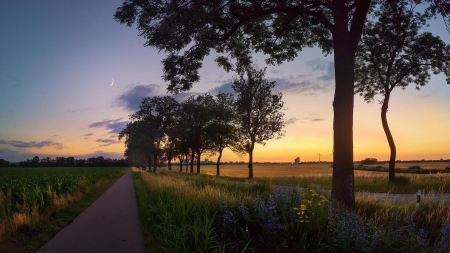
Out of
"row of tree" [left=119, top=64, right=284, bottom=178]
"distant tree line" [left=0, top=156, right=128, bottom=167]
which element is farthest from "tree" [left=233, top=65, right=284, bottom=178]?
"distant tree line" [left=0, top=156, right=128, bottom=167]

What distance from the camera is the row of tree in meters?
42.1

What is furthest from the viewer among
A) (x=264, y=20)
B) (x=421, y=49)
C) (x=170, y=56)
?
(x=421, y=49)

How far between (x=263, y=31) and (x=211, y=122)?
40121 mm

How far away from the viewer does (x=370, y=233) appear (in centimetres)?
629

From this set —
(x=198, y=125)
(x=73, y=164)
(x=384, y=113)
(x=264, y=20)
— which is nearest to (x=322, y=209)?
(x=264, y=20)

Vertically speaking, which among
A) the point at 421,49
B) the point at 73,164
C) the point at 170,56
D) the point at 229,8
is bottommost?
the point at 73,164

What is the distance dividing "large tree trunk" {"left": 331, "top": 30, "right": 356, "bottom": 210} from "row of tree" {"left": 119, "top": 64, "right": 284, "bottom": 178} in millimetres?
6451

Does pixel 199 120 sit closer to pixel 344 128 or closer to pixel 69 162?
pixel 344 128

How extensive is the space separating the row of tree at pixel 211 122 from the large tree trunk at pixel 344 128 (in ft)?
21.2

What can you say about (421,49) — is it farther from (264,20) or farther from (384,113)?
(264,20)

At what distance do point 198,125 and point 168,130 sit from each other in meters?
12.9

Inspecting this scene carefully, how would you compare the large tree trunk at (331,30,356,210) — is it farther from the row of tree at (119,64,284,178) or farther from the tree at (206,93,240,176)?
the tree at (206,93,240,176)

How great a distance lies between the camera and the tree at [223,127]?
172ft

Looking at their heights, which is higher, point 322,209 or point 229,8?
point 229,8
